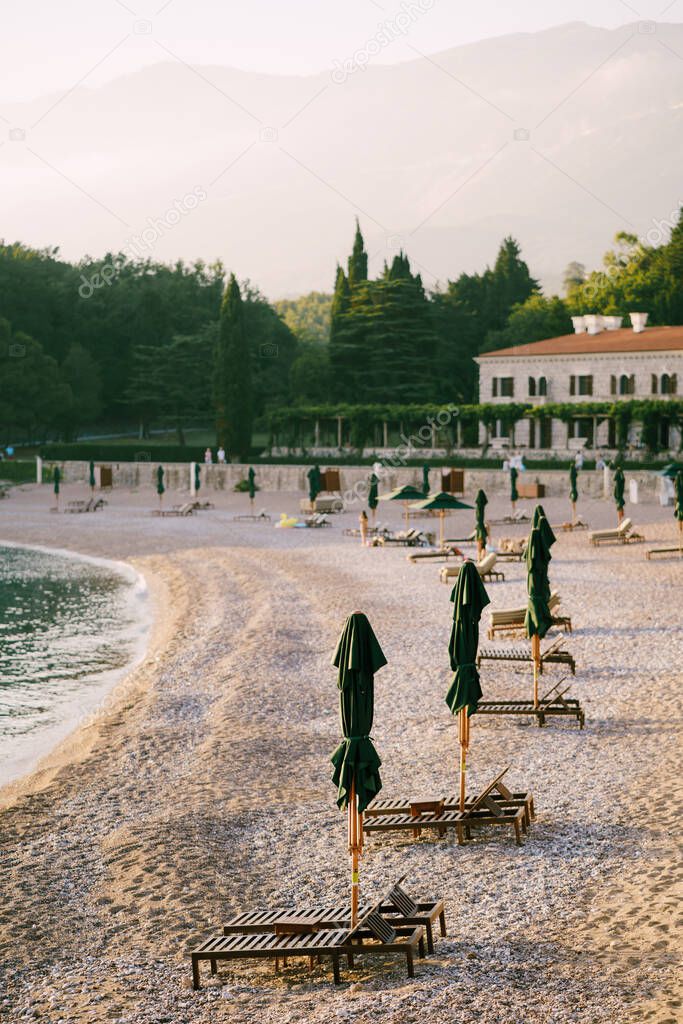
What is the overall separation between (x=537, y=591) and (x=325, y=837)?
19.3 ft

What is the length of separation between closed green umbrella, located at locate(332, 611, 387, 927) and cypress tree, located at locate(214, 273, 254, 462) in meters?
56.3

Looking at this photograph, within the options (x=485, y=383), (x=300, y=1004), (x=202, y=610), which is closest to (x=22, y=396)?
(x=485, y=383)

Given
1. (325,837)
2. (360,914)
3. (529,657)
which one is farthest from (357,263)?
(360,914)

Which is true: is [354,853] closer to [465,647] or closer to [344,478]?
[465,647]

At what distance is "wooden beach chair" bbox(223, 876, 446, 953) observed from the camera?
949 centimetres

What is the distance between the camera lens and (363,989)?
8.91m

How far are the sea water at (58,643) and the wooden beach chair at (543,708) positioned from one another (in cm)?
715

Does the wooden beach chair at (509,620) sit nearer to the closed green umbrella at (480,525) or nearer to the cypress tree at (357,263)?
the closed green umbrella at (480,525)

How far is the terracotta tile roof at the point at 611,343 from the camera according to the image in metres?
63.7

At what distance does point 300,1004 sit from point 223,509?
45088mm

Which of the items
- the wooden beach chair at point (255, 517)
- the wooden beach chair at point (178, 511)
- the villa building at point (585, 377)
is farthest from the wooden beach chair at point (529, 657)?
the villa building at point (585, 377)

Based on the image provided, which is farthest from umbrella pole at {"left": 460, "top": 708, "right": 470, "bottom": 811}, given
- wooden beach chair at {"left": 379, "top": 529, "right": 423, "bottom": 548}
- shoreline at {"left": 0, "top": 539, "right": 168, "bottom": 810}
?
wooden beach chair at {"left": 379, "top": 529, "right": 423, "bottom": 548}

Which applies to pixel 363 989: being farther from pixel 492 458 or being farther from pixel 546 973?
pixel 492 458

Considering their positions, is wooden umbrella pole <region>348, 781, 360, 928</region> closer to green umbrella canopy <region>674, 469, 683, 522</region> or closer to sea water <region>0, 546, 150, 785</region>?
sea water <region>0, 546, 150, 785</region>
